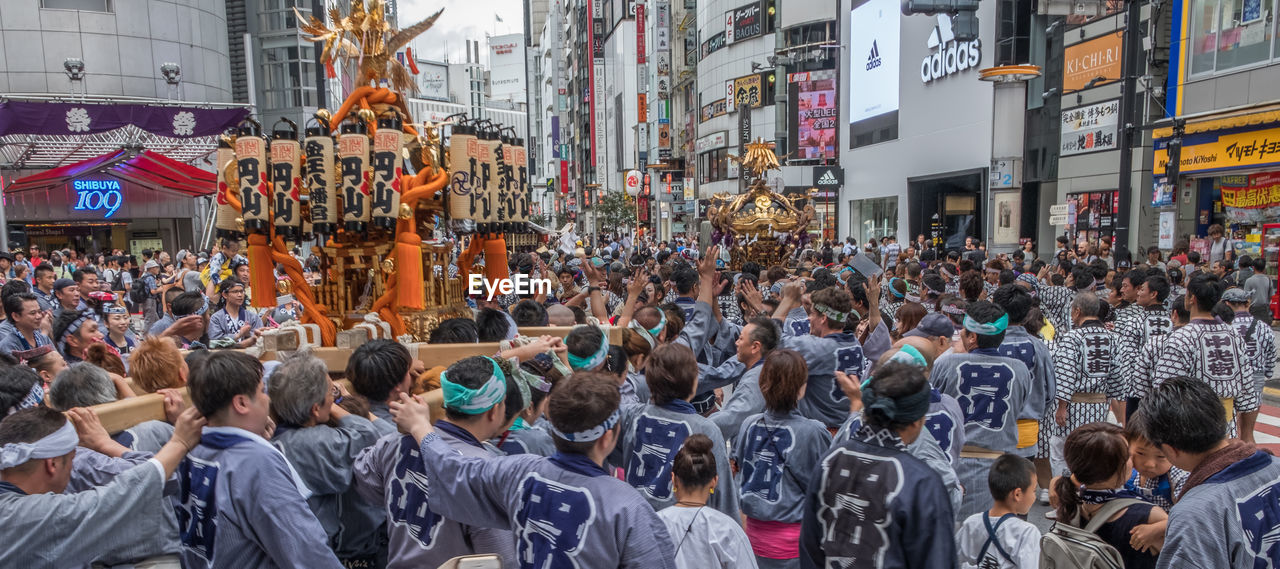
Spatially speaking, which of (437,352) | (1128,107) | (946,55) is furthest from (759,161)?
(946,55)

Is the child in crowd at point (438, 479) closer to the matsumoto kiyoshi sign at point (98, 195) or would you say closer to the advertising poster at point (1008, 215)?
the advertising poster at point (1008, 215)

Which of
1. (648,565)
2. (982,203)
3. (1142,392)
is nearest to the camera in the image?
(648,565)

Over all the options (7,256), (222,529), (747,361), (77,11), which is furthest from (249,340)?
(77,11)

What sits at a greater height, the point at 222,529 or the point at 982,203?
the point at 982,203

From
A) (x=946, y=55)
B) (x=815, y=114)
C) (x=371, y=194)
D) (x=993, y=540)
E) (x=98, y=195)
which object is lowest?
(x=993, y=540)

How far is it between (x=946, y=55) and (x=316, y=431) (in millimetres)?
23702

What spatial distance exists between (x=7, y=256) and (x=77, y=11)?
17.1 metres

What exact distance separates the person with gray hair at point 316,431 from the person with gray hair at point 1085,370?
16.2 ft

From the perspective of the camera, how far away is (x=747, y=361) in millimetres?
4488

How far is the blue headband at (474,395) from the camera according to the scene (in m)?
2.60

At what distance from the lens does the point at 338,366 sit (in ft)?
16.1

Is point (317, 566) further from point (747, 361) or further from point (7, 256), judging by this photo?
point (7, 256)

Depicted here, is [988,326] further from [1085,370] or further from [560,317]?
[560,317]

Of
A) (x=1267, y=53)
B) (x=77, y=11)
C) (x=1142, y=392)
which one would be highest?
(x=77, y=11)
